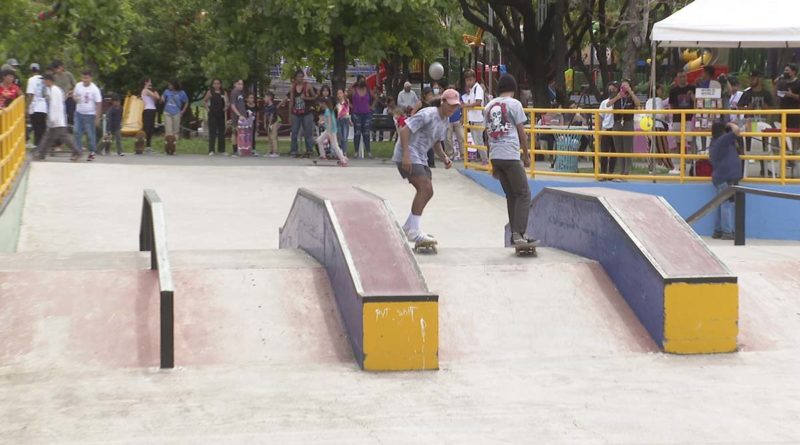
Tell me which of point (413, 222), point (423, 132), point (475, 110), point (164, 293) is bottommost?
point (164, 293)

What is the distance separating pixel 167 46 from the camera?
34562mm

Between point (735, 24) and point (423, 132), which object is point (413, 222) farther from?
point (735, 24)

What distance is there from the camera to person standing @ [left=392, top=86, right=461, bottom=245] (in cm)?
1009

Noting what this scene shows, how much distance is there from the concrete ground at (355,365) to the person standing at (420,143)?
0.71 m

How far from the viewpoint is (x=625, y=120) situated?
Result: 18.8 metres

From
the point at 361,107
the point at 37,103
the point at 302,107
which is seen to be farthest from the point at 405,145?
the point at 361,107

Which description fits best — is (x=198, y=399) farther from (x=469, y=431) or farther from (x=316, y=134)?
(x=316, y=134)

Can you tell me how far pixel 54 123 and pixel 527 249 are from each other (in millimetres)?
11923

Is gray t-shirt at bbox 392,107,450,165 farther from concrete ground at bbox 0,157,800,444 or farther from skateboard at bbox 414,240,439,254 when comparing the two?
concrete ground at bbox 0,157,800,444

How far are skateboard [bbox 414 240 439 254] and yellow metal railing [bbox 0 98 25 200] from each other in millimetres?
5340

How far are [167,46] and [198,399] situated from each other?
1127 inches

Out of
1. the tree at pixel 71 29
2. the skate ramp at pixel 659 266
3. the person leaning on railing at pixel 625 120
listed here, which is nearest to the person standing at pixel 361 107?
the tree at pixel 71 29

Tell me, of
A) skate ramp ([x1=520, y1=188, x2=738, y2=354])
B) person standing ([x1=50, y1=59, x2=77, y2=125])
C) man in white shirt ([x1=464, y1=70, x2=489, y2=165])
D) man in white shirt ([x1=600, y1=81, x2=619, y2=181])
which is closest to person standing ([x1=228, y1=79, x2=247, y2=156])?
person standing ([x1=50, y1=59, x2=77, y2=125])

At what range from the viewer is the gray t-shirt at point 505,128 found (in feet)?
33.7
